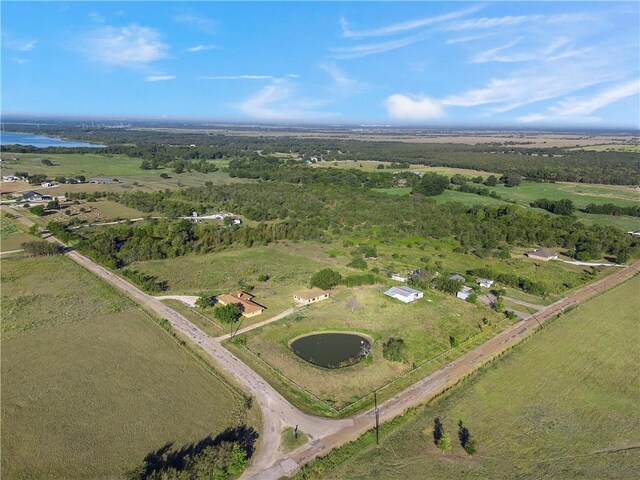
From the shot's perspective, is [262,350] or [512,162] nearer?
[262,350]

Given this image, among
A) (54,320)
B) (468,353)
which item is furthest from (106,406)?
(468,353)

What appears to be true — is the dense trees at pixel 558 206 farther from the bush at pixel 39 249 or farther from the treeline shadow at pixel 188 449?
the bush at pixel 39 249

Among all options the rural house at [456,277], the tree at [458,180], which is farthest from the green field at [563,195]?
the rural house at [456,277]

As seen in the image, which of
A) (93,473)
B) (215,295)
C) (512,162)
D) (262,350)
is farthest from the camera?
(512,162)

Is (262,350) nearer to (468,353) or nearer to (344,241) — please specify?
(468,353)

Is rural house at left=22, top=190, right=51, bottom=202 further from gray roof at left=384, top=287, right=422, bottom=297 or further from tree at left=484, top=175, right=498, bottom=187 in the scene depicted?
tree at left=484, top=175, right=498, bottom=187

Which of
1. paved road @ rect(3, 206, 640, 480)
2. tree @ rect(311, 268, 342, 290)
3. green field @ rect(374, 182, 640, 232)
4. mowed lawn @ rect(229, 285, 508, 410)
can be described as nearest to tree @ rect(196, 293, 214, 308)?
paved road @ rect(3, 206, 640, 480)
